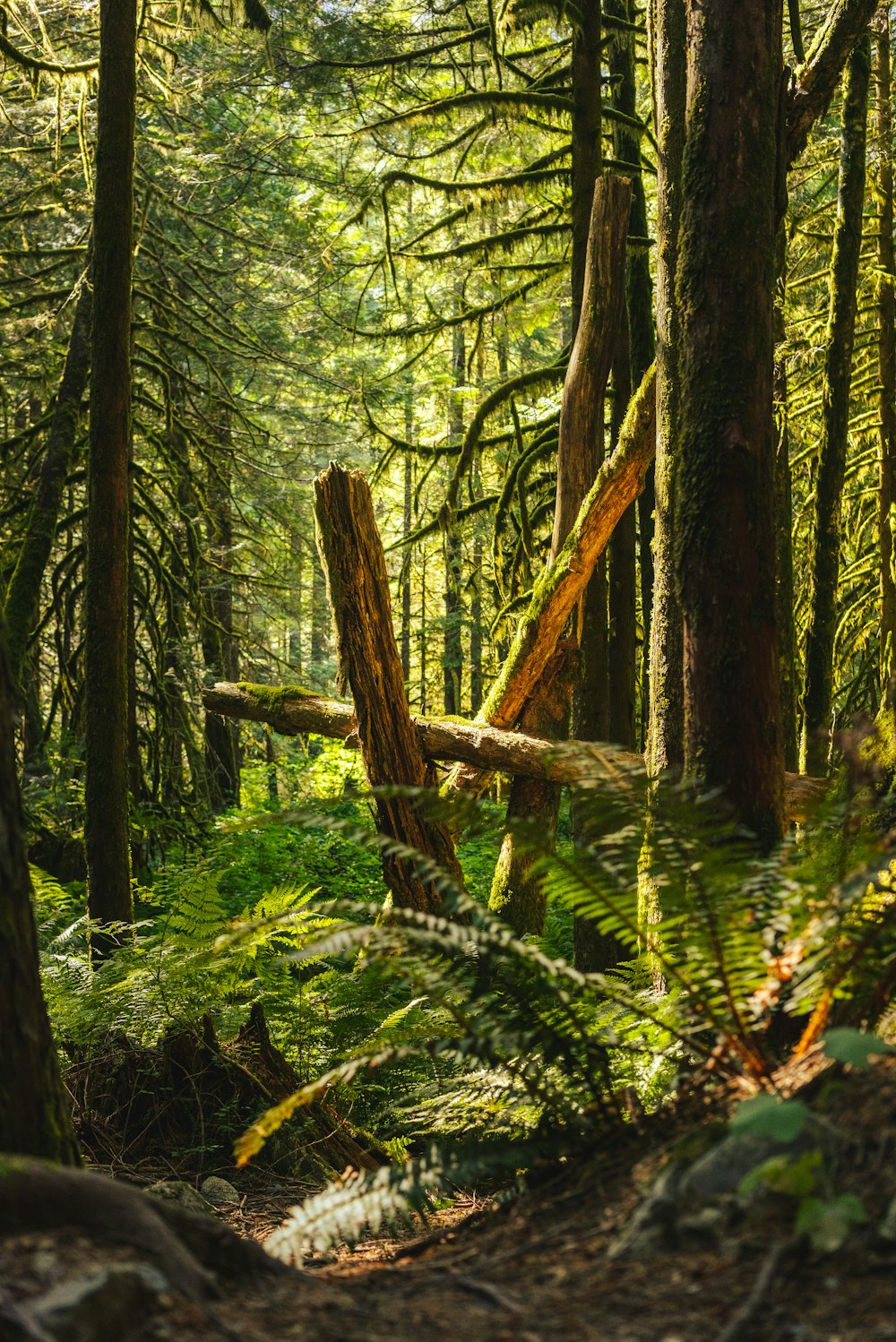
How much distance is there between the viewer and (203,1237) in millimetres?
1979

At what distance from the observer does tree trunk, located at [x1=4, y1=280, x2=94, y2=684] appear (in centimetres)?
926

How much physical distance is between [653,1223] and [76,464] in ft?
30.3

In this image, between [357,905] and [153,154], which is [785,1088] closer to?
[357,905]

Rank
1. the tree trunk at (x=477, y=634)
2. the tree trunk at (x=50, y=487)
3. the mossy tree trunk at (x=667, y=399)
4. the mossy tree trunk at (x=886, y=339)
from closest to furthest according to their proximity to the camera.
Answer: the mossy tree trunk at (x=667, y=399)
the tree trunk at (x=50, y=487)
the mossy tree trunk at (x=886, y=339)
the tree trunk at (x=477, y=634)

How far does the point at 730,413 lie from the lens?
3.22 m

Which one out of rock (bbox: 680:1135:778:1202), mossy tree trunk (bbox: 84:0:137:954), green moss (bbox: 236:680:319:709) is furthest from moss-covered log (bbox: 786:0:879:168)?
green moss (bbox: 236:680:319:709)

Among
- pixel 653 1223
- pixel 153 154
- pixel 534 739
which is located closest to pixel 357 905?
pixel 653 1223

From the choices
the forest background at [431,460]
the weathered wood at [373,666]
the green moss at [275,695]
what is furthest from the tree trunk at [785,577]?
the green moss at [275,695]

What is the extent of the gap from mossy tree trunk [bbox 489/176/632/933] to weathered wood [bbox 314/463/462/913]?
876 millimetres

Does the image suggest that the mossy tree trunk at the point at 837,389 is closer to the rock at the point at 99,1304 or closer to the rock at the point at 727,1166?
the rock at the point at 727,1166

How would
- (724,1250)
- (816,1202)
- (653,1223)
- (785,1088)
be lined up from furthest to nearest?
(785,1088)
(653,1223)
(724,1250)
(816,1202)

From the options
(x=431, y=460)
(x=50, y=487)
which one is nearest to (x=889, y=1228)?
(x=50, y=487)

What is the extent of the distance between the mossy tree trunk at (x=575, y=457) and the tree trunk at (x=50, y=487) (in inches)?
182

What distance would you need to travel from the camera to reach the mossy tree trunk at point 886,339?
32.2 ft
